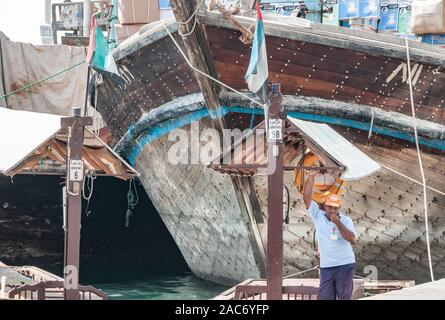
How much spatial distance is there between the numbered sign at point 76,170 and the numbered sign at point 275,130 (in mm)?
1357

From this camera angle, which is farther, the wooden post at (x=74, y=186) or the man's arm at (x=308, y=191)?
the man's arm at (x=308, y=191)

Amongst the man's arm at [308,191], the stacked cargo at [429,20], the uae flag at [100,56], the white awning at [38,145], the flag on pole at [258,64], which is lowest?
the man's arm at [308,191]

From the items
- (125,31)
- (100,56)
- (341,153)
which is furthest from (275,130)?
(125,31)

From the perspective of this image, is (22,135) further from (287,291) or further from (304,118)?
(304,118)

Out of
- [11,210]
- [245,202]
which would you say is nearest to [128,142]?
[245,202]

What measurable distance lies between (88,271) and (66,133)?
694 cm

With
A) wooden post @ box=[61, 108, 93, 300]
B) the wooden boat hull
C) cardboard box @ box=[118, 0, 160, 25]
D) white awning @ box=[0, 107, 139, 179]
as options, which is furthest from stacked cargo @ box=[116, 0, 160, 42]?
wooden post @ box=[61, 108, 93, 300]

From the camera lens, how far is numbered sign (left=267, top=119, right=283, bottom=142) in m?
6.20

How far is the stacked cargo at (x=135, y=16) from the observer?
11422mm

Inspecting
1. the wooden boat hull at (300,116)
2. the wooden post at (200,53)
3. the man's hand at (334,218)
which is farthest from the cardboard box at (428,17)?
the man's hand at (334,218)

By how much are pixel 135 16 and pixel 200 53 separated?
3.13m

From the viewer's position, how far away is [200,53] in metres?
8.62

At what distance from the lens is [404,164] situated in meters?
8.88

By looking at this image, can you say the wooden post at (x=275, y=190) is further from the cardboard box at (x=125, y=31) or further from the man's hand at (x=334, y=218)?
the cardboard box at (x=125, y=31)
